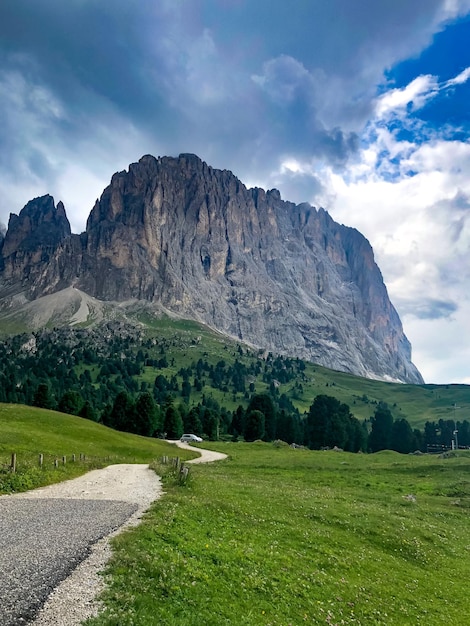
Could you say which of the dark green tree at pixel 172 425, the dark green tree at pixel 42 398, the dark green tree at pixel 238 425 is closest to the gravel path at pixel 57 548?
the dark green tree at pixel 172 425

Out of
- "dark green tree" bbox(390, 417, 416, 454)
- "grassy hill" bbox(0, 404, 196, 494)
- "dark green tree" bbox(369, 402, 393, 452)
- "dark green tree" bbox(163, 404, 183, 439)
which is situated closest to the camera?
"grassy hill" bbox(0, 404, 196, 494)

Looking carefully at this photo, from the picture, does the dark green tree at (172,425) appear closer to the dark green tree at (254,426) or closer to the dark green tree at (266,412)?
the dark green tree at (254,426)

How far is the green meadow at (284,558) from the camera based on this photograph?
14219mm

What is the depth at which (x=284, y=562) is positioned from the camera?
20.1 meters

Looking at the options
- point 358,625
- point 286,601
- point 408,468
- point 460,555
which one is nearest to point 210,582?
point 286,601

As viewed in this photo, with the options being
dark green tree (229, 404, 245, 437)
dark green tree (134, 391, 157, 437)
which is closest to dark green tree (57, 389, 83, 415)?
dark green tree (134, 391, 157, 437)

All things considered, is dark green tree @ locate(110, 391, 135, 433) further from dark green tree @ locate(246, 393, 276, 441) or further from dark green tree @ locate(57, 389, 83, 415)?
dark green tree @ locate(246, 393, 276, 441)

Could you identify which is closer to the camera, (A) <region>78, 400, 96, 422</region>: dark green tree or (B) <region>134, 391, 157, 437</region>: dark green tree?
(B) <region>134, 391, 157, 437</region>: dark green tree

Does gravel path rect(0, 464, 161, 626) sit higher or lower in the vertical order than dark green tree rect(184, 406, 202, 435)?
higher

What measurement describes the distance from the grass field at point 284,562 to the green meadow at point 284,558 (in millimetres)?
64

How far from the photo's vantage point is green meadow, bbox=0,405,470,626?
14.2 m

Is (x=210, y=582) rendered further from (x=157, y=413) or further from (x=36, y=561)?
(x=157, y=413)

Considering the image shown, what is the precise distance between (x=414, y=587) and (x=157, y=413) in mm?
124037

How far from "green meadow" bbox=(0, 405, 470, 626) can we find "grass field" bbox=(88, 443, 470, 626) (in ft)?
0.21
